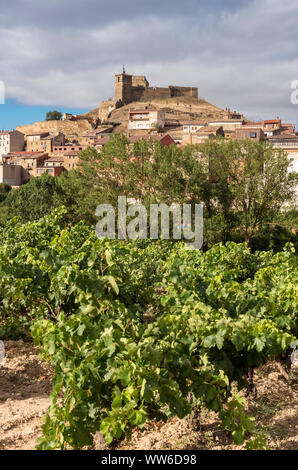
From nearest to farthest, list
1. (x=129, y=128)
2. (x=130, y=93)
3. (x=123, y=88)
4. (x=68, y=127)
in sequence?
(x=129, y=128), (x=68, y=127), (x=123, y=88), (x=130, y=93)

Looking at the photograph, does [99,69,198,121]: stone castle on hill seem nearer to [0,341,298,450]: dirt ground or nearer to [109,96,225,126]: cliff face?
[109,96,225,126]: cliff face

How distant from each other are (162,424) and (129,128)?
273 feet

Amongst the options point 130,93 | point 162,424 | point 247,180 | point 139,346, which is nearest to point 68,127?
point 130,93

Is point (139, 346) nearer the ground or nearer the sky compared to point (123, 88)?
nearer the ground

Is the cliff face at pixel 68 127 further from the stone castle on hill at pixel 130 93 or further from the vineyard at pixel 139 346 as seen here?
the vineyard at pixel 139 346

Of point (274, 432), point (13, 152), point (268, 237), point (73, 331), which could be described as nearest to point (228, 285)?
point (274, 432)

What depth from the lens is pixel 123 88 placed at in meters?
111

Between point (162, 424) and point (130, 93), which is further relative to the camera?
point (130, 93)

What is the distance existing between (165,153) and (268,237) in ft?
25.8

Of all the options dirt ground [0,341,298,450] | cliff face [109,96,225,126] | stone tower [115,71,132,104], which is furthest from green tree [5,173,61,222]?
stone tower [115,71,132,104]

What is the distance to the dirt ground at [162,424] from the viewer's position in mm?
4855

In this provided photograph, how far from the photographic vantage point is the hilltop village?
70.4 metres

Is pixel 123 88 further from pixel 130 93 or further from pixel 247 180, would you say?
pixel 247 180

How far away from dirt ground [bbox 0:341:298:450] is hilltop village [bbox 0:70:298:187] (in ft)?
141
